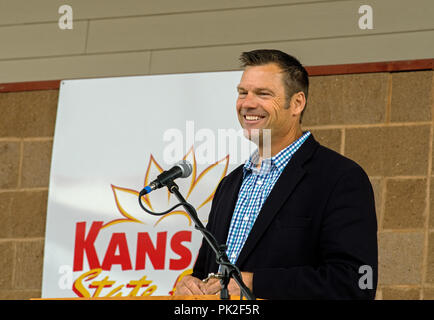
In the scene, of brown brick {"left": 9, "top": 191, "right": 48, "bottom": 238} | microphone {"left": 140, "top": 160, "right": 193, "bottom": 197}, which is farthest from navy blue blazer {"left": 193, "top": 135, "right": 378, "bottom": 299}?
brown brick {"left": 9, "top": 191, "right": 48, "bottom": 238}

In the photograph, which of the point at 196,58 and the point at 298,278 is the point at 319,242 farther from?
the point at 196,58

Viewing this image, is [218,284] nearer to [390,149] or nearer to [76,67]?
[390,149]

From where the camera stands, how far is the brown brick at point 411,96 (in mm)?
4258

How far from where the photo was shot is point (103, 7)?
5.00 meters

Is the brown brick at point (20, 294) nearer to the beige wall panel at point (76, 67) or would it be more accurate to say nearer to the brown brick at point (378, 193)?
the beige wall panel at point (76, 67)

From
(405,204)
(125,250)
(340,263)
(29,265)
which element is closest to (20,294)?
(29,265)

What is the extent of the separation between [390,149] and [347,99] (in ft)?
1.20

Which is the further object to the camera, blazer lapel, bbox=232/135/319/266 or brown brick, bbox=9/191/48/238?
brown brick, bbox=9/191/48/238

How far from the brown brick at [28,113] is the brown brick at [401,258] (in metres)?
2.11

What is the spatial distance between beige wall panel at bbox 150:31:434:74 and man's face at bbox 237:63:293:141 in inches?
55.6

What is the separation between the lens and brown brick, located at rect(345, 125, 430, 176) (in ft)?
13.9

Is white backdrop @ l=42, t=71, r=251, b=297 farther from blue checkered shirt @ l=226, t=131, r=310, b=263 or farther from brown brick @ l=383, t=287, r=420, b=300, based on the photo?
blue checkered shirt @ l=226, t=131, r=310, b=263

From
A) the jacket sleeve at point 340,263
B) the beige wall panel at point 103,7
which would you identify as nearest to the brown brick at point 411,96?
the beige wall panel at point 103,7
